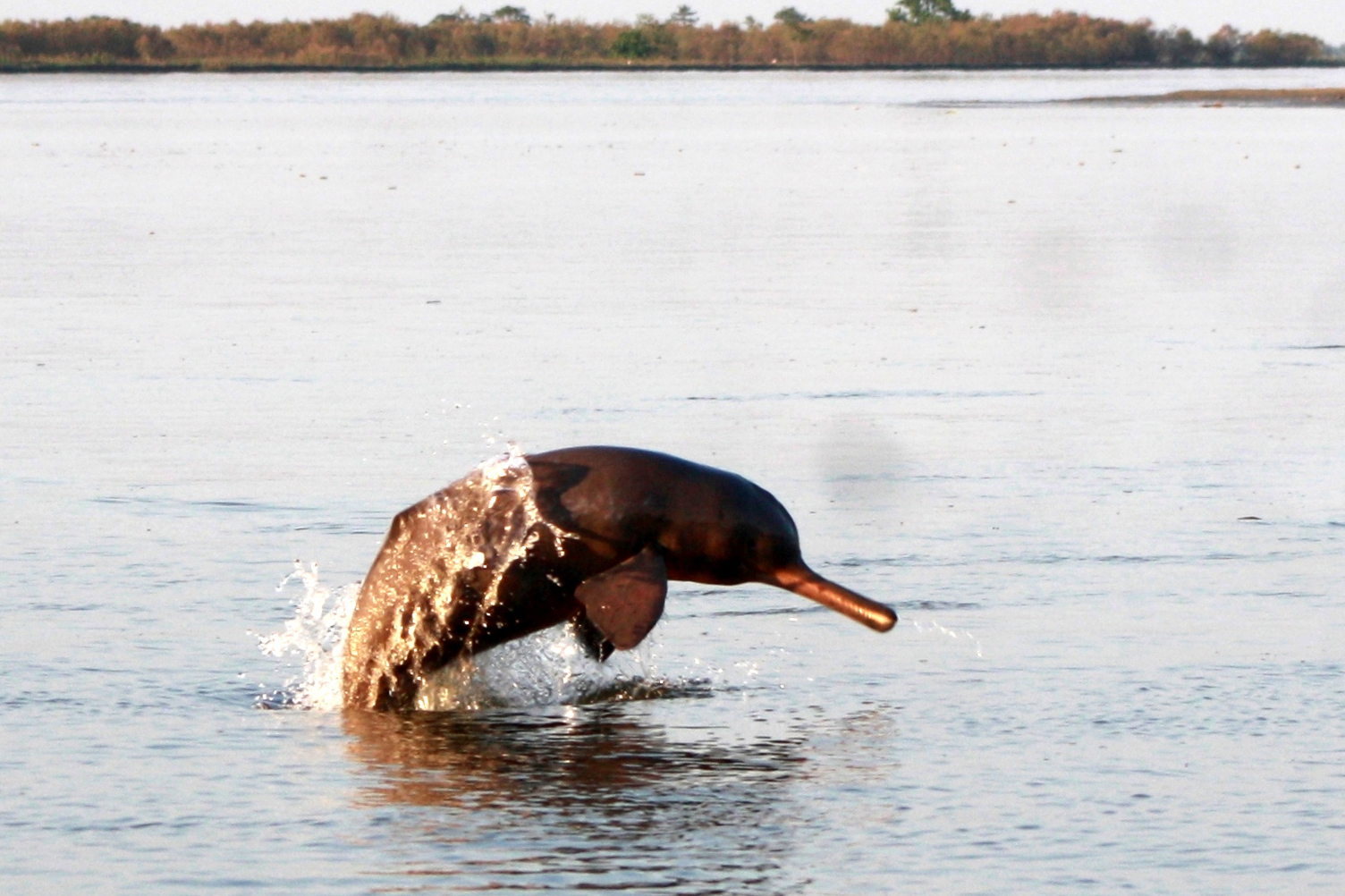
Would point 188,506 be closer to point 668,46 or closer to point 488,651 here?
point 488,651

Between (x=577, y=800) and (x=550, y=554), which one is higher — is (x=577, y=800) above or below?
below

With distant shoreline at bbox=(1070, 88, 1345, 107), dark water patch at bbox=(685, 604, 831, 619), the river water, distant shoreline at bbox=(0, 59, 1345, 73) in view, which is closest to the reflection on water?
the river water

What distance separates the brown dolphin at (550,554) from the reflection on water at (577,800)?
9.5 inches

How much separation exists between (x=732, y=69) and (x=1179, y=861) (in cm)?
12935

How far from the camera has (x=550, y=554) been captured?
7.98 metres

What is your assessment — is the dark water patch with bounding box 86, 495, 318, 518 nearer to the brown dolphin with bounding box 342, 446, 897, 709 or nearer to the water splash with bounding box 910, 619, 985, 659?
the brown dolphin with bounding box 342, 446, 897, 709

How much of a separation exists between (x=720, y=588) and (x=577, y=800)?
2732 mm

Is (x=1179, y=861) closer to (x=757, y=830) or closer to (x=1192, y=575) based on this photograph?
(x=757, y=830)

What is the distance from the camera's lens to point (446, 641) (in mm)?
8086

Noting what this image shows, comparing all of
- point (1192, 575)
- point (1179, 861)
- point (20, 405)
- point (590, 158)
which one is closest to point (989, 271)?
point (20, 405)

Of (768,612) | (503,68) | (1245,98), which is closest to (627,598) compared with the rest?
(768,612)

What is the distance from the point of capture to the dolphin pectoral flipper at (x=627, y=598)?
7.53 metres

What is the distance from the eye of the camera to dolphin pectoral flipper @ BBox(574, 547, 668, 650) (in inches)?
296

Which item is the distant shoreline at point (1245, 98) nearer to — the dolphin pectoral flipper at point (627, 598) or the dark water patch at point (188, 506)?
the dark water patch at point (188, 506)
